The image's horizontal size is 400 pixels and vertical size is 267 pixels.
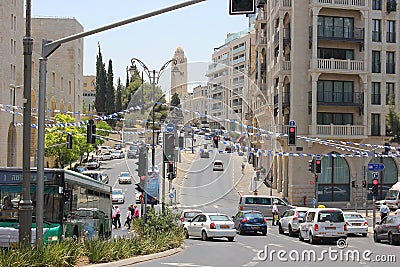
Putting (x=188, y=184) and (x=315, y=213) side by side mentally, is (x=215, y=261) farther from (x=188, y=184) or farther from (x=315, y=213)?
(x=315, y=213)

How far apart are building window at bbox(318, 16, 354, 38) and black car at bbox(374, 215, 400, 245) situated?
2982cm

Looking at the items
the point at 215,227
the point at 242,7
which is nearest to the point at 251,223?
the point at 215,227

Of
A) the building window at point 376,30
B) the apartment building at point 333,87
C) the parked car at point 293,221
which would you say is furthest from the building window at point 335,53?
the parked car at point 293,221

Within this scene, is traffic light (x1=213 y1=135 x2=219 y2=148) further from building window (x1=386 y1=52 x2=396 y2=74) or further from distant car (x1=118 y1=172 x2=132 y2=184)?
distant car (x1=118 y1=172 x2=132 y2=184)

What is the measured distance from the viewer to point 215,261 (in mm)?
19391

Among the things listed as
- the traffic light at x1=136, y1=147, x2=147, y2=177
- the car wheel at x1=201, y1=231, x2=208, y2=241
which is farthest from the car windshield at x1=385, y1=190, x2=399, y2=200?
the traffic light at x1=136, y1=147, x2=147, y2=177

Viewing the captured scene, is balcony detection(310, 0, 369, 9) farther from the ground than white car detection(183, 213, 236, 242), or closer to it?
farther from the ground

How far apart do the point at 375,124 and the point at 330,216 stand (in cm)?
3313

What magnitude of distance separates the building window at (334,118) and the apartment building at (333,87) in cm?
9

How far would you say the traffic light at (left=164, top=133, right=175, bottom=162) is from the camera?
23438 mm

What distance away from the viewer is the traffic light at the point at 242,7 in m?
13.8

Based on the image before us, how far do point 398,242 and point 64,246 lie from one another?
1765cm

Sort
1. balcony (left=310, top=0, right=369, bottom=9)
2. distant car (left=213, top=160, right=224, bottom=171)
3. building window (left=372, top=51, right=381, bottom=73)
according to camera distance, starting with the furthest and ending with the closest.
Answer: building window (left=372, top=51, right=381, bottom=73) → balcony (left=310, top=0, right=369, bottom=9) → distant car (left=213, top=160, right=224, bottom=171)

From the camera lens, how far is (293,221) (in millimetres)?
33875
